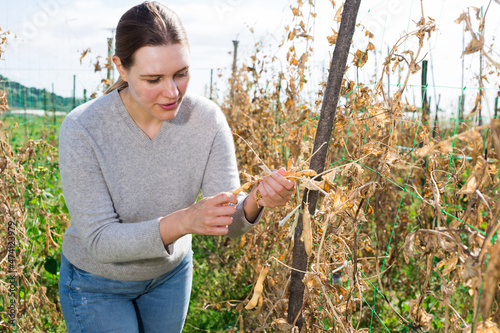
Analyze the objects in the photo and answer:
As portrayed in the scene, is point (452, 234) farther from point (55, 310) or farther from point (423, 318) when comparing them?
point (55, 310)

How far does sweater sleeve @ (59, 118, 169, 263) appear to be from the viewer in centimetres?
140

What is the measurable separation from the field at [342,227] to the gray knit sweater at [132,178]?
31 cm

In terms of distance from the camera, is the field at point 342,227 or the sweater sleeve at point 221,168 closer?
the field at point 342,227

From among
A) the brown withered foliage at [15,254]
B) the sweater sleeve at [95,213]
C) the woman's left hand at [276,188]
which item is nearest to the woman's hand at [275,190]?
the woman's left hand at [276,188]

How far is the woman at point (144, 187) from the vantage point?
1.41 metres

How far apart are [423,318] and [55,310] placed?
7.45 feet

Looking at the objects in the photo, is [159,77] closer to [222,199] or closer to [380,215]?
[222,199]

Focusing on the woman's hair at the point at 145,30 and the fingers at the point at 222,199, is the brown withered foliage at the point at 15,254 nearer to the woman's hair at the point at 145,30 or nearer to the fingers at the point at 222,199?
the woman's hair at the point at 145,30

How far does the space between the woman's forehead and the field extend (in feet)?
1.47

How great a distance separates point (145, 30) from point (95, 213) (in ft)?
2.01

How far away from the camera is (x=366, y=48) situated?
1543 millimetres

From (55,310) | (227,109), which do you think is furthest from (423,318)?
(227,109)

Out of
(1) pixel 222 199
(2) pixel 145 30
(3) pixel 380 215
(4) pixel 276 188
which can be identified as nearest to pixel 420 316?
(4) pixel 276 188

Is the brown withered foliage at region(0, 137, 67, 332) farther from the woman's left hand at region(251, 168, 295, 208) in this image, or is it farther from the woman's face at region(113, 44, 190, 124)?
the woman's left hand at region(251, 168, 295, 208)
